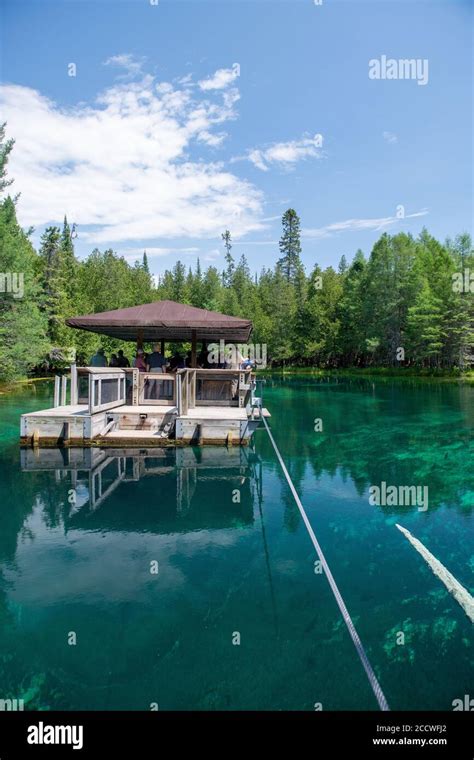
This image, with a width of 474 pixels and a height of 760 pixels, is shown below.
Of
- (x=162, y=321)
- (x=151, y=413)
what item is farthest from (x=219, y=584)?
(x=162, y=321)

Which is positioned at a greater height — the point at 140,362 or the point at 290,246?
the point at 290,246

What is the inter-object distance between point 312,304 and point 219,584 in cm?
5424

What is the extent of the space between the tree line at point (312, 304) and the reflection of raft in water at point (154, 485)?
55.0 feet

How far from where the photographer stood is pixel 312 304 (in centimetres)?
5797

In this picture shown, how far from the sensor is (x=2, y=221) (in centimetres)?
2533

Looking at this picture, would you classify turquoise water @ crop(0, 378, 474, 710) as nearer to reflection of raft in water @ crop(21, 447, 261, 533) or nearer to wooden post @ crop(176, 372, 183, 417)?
reflection of raft in water @ crop(21, 447, 261, 533)

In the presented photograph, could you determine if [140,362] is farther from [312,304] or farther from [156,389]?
[312,304]

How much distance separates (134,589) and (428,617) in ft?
11.4

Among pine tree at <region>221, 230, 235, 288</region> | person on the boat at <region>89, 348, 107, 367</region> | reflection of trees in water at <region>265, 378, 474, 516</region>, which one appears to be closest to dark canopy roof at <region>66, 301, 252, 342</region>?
person on the boat at <region>89, 348, 107, 367</region>

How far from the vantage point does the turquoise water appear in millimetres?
4125

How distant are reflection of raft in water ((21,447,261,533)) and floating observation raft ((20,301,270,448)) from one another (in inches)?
17.5

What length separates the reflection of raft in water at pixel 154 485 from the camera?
8.25 m

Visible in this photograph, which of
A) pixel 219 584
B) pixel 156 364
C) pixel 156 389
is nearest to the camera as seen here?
pixel 219 584

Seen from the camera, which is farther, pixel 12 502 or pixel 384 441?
pixel 384 441
